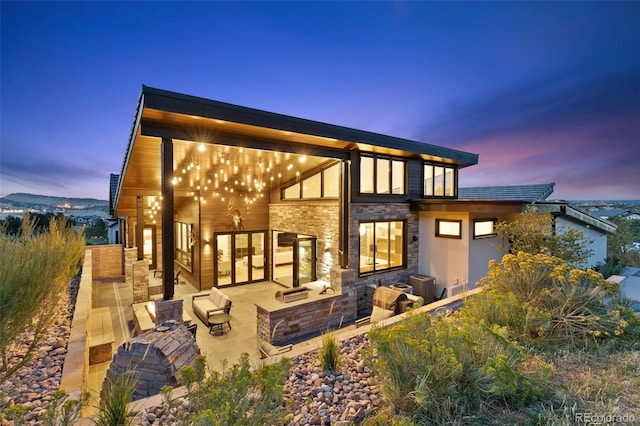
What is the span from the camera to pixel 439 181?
34.7 ft

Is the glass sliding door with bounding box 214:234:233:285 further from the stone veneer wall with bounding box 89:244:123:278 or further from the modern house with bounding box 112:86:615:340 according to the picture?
the stone veneer wall with bounding box 89:244:123:278

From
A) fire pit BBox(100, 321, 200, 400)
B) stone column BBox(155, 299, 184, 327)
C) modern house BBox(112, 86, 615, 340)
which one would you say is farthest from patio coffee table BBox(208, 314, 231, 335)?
fire pit BBox(100, 321, 200, 400)

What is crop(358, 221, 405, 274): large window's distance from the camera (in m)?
8.39

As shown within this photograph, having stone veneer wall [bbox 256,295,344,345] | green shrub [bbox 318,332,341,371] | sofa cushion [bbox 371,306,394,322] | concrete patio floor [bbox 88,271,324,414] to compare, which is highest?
green shrub [bbox 318,332,341,371]

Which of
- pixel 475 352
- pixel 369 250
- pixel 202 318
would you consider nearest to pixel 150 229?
pixel 202 318

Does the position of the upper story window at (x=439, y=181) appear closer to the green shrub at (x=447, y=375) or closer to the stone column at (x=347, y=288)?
the stone column at (x=347, y=288)

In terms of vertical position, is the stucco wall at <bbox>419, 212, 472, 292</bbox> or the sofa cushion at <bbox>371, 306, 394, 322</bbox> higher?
the stucco wall at <bbox>419, 212, 472, 292</bbox>

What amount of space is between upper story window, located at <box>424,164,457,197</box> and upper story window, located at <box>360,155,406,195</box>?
4.18 feet

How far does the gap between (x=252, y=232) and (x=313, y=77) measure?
38.0 ft

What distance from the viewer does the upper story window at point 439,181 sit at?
10078mm

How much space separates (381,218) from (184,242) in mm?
8080

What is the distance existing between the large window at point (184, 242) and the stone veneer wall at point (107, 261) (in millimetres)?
2937

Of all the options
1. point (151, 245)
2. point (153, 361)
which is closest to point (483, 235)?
point (153, 361)

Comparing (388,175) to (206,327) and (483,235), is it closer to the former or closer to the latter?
(483,235)
